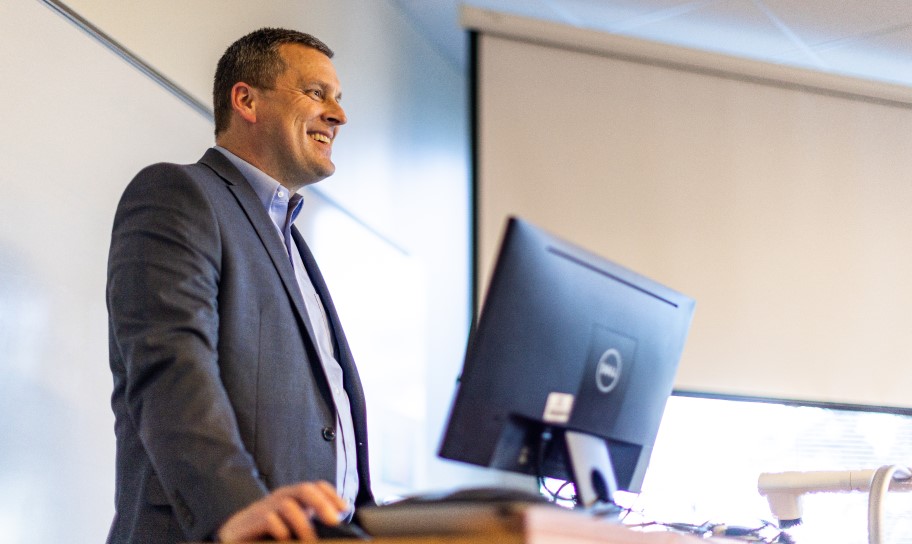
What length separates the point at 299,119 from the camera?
6.63ft

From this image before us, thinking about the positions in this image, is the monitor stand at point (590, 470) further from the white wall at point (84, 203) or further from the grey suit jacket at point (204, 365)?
the white wall at point (84, 203)

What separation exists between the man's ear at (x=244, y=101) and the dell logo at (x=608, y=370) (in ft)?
2.99

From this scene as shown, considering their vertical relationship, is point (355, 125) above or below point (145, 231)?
above

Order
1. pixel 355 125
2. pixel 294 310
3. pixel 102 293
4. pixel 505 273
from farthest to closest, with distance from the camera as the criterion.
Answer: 1. pixel 355 125
2. pixel 102 293
3. pixel 294 310
4. pixel 505 273

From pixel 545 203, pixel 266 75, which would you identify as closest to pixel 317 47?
pixel 266 75

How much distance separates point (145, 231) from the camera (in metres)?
1.49

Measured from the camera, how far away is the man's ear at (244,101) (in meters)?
2.00

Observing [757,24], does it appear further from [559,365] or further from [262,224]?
[559,365]

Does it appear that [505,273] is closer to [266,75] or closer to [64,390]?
[266,75]

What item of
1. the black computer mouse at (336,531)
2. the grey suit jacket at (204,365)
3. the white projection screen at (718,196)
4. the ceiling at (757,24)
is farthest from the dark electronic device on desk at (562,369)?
the ceiling at (757,24)

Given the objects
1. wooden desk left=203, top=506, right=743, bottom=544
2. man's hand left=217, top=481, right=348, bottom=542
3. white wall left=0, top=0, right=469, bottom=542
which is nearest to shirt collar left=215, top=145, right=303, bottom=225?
white wall left=0, top=0, right=469, bottom=542

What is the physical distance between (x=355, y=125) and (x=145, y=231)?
215 centimetres

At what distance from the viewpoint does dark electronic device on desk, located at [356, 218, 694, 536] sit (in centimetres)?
129

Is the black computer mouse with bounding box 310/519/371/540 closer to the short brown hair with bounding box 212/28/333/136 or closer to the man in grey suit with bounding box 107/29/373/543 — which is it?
the man in grey suit with bounding box 107/29/373/543
